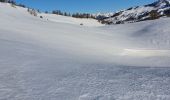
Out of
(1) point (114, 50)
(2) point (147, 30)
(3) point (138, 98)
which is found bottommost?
(3) point (138, 98)

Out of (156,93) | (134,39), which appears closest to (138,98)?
(156,93)

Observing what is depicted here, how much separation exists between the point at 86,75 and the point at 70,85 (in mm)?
526

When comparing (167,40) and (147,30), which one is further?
(147,30)

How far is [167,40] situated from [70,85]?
329 inches

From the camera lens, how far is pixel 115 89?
12.2 ft

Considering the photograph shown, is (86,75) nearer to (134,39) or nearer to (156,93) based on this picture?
(156,93)

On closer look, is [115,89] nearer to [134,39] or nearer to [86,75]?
[86,75]

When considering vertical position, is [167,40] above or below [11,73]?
above

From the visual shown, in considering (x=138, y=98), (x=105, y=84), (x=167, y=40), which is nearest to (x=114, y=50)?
(x=167, y=40)

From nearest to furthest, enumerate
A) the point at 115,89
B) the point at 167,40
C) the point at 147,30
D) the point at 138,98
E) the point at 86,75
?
the point at 138,98 → the point at 115,89 → the point at 86,75 → the point at 167,40 → the point at 147,30

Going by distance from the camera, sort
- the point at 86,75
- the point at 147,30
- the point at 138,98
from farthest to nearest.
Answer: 1. the point at 147,30
2. the point at 86,75
3. the point at 138,98

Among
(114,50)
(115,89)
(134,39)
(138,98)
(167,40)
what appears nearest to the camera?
(138,98)

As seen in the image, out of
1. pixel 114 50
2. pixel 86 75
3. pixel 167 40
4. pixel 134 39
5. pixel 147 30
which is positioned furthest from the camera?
pixel 147 30

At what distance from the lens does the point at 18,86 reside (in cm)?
409
